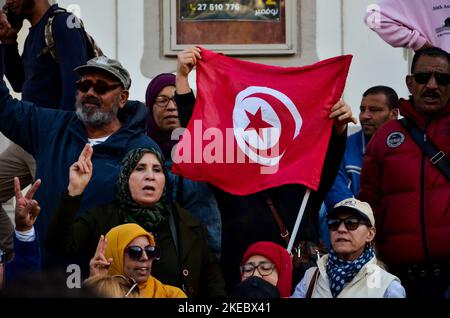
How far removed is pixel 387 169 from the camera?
6.96 m

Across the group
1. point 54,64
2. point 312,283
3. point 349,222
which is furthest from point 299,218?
point 54,64

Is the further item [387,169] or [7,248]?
[7,248]

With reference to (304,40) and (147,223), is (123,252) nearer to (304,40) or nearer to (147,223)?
(147,223)

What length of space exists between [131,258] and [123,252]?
5 centimetres

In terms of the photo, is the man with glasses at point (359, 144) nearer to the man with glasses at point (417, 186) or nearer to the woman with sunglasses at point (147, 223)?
the man with glasses at point (417, 186)

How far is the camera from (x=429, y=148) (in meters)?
6.87

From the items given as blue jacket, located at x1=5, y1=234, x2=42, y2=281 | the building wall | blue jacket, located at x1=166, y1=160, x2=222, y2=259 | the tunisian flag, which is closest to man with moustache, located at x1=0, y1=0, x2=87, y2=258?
the tunisian flag

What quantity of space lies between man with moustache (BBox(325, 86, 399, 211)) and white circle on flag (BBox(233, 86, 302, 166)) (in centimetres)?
61

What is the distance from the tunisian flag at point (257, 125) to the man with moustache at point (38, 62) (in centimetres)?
74

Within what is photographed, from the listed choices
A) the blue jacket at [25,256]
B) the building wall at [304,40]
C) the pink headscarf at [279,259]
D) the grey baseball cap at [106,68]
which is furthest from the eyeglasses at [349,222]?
the building wall at [304,40]

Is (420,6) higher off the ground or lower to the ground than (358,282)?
higher
